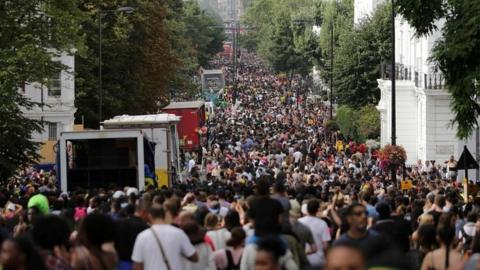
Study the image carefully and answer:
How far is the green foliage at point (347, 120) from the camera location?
267 feet

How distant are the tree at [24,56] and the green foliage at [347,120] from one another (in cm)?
3729

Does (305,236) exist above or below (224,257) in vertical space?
above

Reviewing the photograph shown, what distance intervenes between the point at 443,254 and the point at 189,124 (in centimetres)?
5875

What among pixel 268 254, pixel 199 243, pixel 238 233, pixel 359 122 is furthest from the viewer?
pixel 359 122

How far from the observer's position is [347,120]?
82.0 m

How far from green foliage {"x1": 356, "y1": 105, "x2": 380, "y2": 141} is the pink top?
205 ft

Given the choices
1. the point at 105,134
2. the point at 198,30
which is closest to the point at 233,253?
the point at 105,134

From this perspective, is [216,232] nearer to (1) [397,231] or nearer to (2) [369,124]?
(1) [397,231]

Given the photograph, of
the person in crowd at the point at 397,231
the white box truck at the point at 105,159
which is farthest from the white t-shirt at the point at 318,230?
the white box truck at the point at 105,159

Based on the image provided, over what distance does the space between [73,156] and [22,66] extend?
748 cm

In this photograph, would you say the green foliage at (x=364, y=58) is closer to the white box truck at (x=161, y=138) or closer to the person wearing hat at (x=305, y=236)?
the white box truck at (x=161, y=138)

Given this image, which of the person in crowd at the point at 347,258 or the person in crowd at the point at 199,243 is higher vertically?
the person in crowd at the point at 347,258

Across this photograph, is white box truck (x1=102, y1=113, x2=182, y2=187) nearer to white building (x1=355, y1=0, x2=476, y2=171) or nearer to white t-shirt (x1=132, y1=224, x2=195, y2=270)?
white building (x1=355, y1=0, x2=476, y2=171)

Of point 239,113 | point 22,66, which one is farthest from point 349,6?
point 22,66
